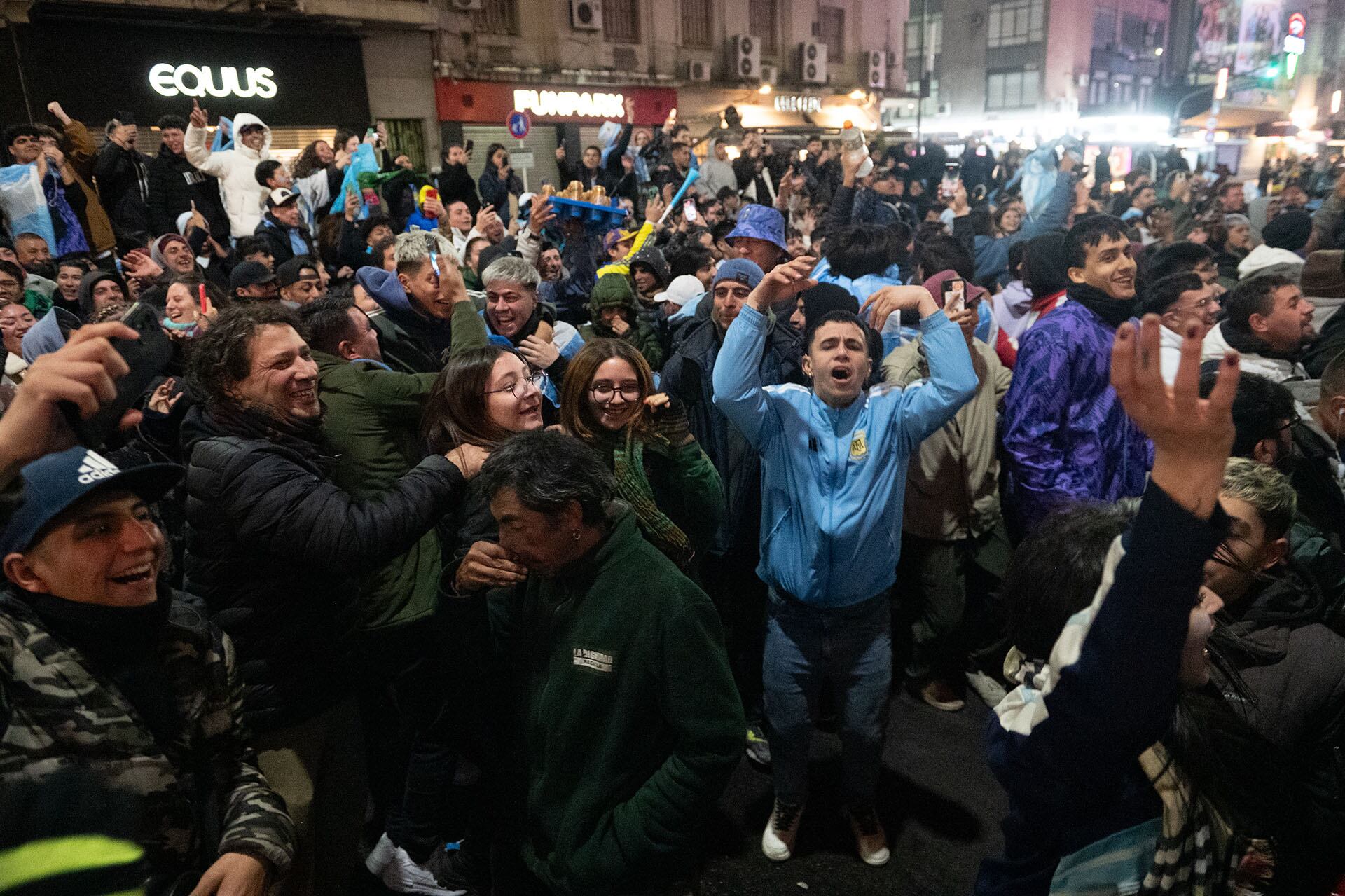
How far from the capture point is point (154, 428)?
10.9 ft

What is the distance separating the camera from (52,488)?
1.67m

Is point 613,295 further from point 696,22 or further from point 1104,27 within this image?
point 1104,27

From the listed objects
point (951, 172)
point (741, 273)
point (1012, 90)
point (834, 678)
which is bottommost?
point (834, 678)

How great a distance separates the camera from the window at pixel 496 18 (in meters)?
19.3

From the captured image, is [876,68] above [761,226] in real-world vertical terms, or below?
above

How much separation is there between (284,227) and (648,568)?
6.40 m

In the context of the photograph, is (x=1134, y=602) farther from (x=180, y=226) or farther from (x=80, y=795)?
(x=180, y=226)

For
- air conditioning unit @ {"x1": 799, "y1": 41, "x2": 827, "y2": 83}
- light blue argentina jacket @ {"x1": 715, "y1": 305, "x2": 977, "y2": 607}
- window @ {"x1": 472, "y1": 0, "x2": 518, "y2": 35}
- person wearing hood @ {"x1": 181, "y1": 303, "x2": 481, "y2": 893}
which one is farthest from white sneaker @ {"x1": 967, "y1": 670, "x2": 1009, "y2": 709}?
air conditioning unit @ {"x1": 799, "y1": 41, "x2": 827, "y2": 83}

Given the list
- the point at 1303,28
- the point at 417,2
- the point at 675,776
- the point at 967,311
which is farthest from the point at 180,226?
the point at 1303,28

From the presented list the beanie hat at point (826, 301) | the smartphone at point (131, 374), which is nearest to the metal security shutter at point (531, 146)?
the beanie hat at point (826, 301)

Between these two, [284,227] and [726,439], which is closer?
[726,439]

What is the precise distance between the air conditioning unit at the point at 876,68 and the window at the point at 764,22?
4581mm

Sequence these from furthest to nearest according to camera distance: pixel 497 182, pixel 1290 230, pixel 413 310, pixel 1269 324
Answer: pixel 497 182
pixel 1290 230
pixel 413 310
pixel 1269 324

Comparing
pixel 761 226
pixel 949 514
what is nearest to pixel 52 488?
pixel 949 514
